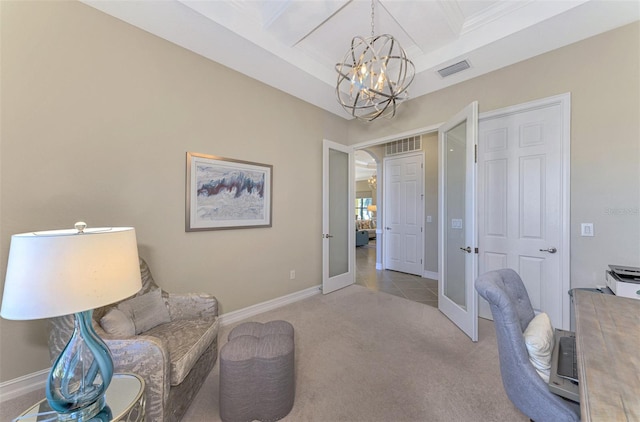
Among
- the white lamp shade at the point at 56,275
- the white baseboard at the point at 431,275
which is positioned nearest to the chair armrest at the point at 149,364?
the white lamp shade at the point at 56,275

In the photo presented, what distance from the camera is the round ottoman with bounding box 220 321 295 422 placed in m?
1.46

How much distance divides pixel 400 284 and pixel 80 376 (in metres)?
4.25

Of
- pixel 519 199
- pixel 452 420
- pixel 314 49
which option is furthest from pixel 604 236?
pixel 314 49

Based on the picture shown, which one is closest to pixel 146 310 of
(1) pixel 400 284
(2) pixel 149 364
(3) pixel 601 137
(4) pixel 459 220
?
(2) pixel 149 364

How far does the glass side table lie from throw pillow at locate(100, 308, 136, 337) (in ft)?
1.20

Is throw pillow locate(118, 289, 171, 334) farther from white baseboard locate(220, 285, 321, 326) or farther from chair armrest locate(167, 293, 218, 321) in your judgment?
white baseboard locate(220, 285, 321, 326)

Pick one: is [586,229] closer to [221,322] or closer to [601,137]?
[601,137]

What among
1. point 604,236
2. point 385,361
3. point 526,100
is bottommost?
point 385,361

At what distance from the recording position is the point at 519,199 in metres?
2.70

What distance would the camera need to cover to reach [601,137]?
2211mm

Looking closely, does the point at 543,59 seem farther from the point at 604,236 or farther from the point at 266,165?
the point at 266,165

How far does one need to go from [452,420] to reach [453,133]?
2869 millimetres

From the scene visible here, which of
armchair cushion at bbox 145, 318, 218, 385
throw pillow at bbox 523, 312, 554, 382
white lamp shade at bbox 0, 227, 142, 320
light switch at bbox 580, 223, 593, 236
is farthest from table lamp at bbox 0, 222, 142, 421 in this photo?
light switch at bbox 580, 223, 593, 236

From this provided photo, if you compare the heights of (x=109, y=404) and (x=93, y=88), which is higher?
(x=93, y=88)
